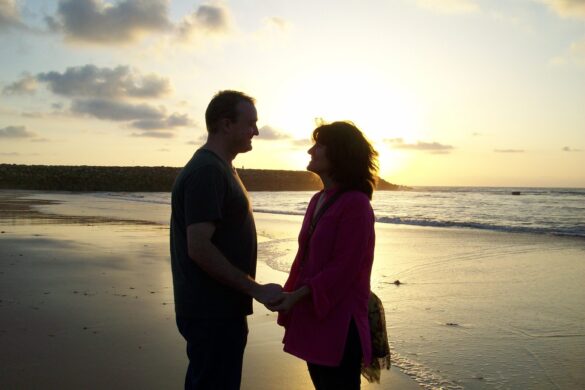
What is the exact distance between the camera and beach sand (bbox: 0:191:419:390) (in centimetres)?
394

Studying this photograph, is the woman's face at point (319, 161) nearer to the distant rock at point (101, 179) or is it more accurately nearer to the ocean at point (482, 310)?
the ocean at point (482, 310)

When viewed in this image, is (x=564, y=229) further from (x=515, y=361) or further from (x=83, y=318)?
(x=83, y=318)

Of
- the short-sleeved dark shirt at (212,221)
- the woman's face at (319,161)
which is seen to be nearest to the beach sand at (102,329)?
the short-sleeved dark shirt at (212,221)

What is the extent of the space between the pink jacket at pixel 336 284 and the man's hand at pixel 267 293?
132mm

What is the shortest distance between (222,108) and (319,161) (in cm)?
55

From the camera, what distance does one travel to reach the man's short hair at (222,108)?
2633mm

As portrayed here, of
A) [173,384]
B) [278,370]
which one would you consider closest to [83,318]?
[173,384]

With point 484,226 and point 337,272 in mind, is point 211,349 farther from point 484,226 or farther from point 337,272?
point 484,226

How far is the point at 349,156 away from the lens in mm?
2529

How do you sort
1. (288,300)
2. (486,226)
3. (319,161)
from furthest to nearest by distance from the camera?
(486,226)
(319,161)
(288,300)

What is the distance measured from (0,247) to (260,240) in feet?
19.2

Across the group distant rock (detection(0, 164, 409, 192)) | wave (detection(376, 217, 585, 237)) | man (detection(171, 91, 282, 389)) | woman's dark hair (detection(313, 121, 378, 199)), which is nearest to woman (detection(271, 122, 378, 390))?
woman's dark hair (detection(313, 121, 378, 199))

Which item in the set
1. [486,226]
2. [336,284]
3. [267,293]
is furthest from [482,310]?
[486,226]

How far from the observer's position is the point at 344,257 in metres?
2.41
